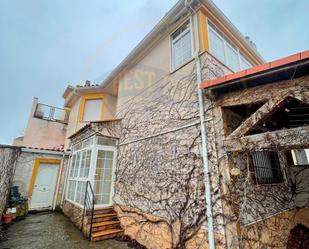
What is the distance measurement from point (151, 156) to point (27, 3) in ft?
49.6

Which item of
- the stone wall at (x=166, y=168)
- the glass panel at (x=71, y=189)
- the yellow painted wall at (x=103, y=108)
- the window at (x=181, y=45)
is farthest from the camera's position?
the yellow painted wall at (x=103, y=108)

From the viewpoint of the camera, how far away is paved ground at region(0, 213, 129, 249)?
4.84m

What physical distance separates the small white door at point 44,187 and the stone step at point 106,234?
225 inches

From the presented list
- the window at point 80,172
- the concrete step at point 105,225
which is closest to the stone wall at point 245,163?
the concrete step at point 105,225

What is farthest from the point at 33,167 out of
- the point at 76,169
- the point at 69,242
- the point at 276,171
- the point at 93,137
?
the point at 276,171

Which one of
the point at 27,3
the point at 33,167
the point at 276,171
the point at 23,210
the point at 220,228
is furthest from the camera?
the point at 27,3

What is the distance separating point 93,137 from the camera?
7.02m

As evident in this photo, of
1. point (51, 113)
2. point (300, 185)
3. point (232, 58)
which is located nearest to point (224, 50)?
point (232, 58)

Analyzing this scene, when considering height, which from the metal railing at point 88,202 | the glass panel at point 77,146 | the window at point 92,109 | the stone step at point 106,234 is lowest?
the stone step at point 106,234

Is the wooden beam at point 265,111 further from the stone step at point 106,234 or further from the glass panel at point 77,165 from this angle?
the glass panel at point 77,165

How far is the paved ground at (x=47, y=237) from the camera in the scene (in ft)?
15.9

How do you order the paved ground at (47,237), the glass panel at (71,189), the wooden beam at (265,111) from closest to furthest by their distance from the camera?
the wooden beam at (265,111)
the paved ground at (47,237)
the glass panel at (71,189)

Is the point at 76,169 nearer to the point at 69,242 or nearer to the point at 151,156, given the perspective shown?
the point at 69,242

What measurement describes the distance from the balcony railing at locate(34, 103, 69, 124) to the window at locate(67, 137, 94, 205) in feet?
21.6
